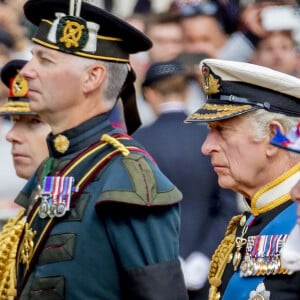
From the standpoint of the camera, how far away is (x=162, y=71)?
8.70m

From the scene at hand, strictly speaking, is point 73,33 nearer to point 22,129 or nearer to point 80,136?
point 80,136

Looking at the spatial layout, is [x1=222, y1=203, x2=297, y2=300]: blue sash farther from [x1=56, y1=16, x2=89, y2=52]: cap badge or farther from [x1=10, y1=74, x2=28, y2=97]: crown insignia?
[x1=10, y1=74, x2=28, y2=97]: crown insignia

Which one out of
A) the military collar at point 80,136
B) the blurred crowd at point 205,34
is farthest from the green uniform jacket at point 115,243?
the blurred crowd at point 205,34

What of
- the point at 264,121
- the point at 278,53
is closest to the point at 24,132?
the point at 264,121

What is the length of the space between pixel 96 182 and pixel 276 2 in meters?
4.61

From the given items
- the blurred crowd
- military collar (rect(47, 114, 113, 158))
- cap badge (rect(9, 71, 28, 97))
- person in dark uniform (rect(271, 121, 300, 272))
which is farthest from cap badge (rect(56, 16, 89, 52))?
the blurred crowd

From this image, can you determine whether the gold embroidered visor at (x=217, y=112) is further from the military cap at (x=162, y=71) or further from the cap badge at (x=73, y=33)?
the military cap at (x=162, y=71)

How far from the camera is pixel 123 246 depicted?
564 centimetres

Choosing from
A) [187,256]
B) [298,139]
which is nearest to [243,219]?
[298,139]

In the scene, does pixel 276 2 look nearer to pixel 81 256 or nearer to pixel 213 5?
pixel 213 5

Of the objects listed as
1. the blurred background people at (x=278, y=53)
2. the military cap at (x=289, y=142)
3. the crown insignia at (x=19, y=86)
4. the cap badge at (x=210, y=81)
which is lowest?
the blurred background people at (x=278, y=53)

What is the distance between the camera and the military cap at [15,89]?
7.32 m

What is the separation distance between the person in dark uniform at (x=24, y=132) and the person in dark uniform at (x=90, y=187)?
3.12 feet

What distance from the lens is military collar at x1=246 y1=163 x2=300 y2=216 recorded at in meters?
5.39
